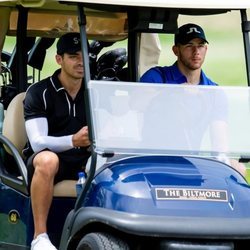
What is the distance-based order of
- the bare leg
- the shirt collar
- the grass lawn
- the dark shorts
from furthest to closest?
the grass lawn
the shirt collar
the dark shorts
the bare leg

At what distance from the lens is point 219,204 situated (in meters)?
5.62

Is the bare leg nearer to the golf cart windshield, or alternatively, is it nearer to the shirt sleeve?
the shirt sleeve

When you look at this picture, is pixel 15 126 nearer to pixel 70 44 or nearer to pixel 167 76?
pixel 70 44

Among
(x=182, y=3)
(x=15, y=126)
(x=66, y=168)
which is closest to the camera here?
(x=182, y=3)

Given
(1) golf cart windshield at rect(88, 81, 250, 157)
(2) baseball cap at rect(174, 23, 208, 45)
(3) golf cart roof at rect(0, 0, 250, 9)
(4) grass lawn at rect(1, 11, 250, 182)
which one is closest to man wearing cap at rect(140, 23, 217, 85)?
(2) baseball cap at rect(174, 23, 208, 45)

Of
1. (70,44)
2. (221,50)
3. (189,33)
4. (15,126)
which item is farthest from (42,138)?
(221,50)

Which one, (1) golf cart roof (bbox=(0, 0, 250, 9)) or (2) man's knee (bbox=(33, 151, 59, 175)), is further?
(2) man's knee (bbox=(33, 151, 59, 175))

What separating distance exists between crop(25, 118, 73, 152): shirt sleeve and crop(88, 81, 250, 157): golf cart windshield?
1.13ft

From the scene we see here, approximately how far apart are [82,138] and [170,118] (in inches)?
18.8

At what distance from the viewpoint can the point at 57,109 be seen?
6488 millimetres

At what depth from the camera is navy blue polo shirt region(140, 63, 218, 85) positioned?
21.4 feet

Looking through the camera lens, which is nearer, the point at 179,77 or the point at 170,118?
the point at 170,118

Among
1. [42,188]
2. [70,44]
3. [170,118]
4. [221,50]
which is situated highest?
[70,44]

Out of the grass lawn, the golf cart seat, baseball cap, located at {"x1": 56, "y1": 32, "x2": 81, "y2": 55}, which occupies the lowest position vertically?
the grass lawn
